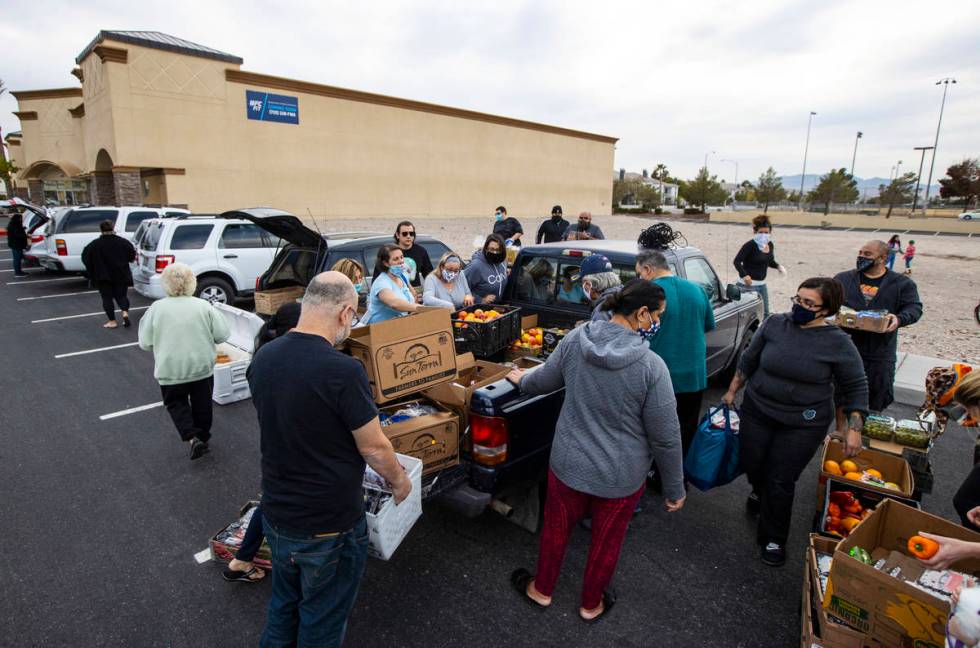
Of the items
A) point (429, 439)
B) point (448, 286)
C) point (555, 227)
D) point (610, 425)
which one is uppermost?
point (555, 227)

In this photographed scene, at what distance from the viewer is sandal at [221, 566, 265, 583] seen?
123 inches

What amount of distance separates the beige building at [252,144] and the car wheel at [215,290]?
14.6m

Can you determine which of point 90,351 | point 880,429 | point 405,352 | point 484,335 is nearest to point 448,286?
point 484,335

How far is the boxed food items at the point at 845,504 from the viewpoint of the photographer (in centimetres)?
326

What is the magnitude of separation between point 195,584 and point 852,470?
4.34 metres

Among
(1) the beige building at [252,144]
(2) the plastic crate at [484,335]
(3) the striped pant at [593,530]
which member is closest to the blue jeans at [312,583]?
(3) the striped pant at [593,530]

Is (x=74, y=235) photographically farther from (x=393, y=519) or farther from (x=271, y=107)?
(x=271, y=107)

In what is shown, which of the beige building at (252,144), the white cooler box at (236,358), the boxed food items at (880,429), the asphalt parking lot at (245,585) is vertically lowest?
the asphalt parking lot at (245,585)

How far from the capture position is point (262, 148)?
24.7m

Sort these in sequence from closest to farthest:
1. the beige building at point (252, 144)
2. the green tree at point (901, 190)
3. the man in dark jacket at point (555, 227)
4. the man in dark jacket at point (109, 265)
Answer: the man in dark jacket at point (109, 265) < the man in dark jacket at point (555, 227) < the beige building at point (252, 144) < the green tree at point (901, 190)

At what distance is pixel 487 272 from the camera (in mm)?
5680

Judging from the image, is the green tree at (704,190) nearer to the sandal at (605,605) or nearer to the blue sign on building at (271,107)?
the blue sign on building at (271,107)

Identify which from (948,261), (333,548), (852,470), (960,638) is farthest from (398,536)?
(948,261)

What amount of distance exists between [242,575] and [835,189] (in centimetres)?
7265
